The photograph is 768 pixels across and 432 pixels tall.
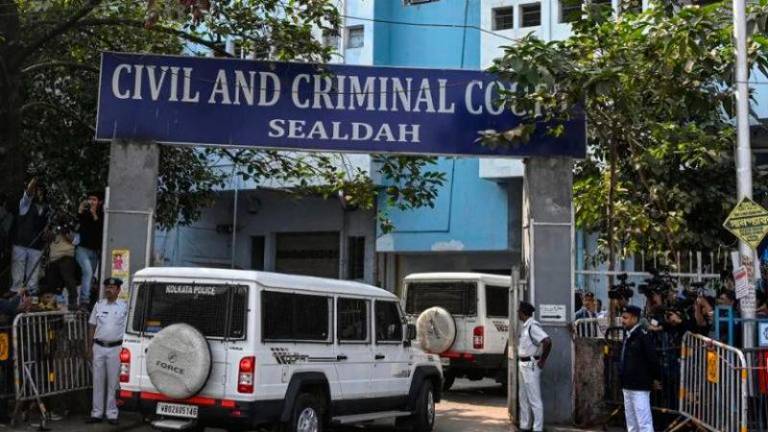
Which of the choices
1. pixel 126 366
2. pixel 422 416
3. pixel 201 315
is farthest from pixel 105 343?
pixel 422 416

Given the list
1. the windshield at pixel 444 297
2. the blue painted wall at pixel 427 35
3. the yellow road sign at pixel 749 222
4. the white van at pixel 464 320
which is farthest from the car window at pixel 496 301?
the blue painted wall at pixel 427 35

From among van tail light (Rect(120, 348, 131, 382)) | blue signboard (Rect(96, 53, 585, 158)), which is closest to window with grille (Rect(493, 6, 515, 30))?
blue signboard (Rect(96, 53, 585, 158))

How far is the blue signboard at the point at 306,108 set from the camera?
12.4 metres

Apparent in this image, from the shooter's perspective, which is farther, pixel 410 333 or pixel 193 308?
pixel 410 333

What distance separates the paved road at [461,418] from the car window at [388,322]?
5.46ft

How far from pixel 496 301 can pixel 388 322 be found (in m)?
5.46

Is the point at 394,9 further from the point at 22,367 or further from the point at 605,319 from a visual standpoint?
the point at 22,367

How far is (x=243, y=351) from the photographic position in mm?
8602

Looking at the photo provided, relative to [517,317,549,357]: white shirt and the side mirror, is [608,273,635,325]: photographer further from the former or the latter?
the side mirror

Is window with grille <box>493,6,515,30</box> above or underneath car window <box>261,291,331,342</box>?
above

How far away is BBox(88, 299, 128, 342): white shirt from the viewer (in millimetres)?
11047

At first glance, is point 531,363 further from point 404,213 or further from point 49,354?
point 404,213

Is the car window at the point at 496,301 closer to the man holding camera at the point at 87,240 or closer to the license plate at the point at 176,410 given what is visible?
the man holding camera at the point at 87,240

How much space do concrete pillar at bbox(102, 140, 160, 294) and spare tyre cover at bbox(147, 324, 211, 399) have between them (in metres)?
3.73
